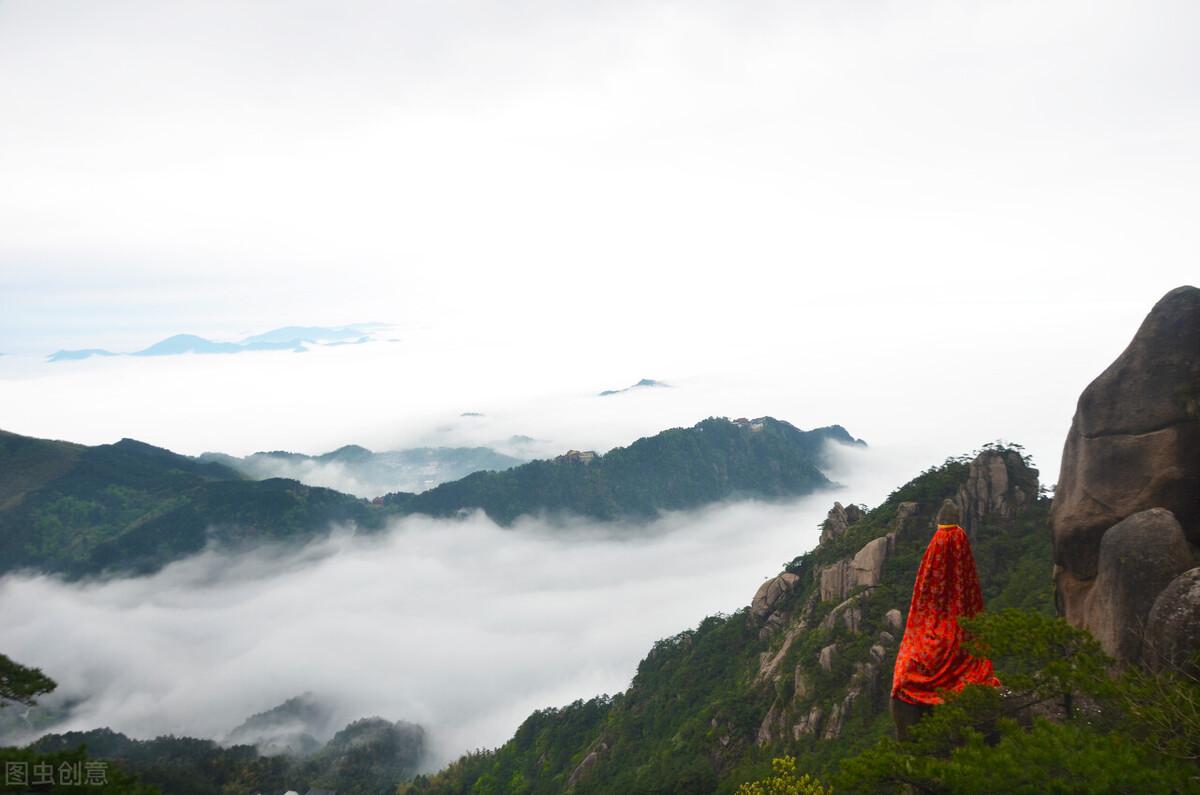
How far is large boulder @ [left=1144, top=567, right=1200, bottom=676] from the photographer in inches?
588

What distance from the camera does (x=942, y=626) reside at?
62.2 feet

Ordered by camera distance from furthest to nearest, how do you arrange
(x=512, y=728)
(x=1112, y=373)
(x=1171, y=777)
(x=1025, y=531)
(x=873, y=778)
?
(x=512, y=728) → (x=1025, y=531) → (x=1112, y=373) → (x=873, y=778) → (x=1171, y=777)

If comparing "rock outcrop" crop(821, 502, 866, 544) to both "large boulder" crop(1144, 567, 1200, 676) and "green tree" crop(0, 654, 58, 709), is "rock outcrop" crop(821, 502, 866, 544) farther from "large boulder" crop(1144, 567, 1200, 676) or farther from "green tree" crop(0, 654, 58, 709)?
"green tree" crop(0, 654, 58, 709)

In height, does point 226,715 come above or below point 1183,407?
below

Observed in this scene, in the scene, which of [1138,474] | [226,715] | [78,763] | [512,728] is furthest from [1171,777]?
[226,715]

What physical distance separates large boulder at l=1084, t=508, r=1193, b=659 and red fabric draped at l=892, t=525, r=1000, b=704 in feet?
10.4

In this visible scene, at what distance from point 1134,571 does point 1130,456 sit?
4924 millimetres

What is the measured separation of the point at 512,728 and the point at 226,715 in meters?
77.6

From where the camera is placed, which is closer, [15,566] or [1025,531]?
[1025,531]

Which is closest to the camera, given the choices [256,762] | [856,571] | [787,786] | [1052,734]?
[1052,734]

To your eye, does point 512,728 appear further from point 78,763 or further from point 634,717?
point 78,763

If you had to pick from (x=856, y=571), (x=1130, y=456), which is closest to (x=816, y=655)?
(x=856, y=571)

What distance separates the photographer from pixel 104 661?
197 m

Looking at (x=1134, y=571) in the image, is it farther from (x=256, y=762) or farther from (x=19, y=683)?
(x=256, y=762)
